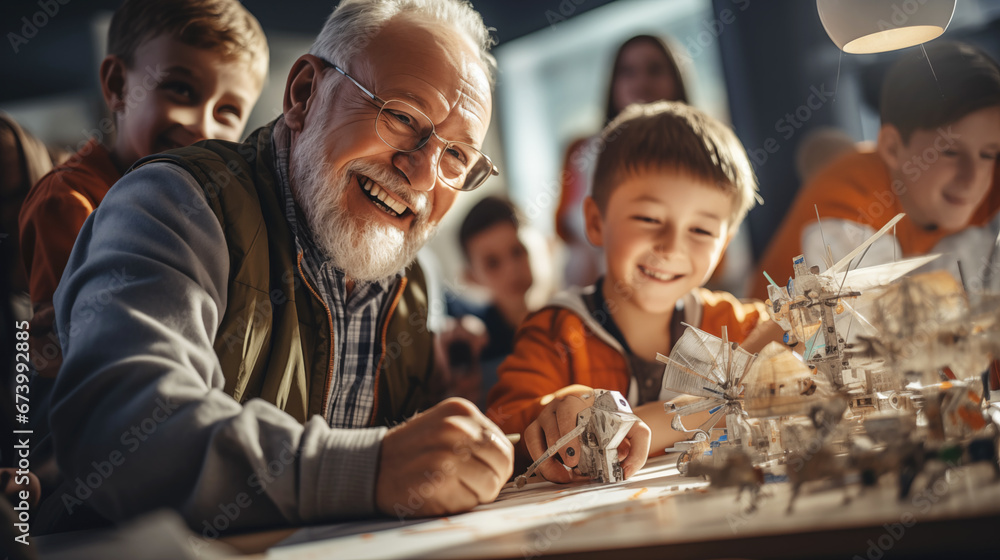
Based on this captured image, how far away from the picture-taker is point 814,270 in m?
0.82

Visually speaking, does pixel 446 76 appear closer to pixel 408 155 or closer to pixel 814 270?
pixel 408 155

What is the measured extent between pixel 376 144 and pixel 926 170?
4.97 ft

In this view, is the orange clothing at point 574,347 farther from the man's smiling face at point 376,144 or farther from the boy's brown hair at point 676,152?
the man's smiling face at point 376,144

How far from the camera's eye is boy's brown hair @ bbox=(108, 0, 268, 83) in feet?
5.24

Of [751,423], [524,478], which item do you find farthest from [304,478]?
[751,423]

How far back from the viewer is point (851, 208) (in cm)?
191

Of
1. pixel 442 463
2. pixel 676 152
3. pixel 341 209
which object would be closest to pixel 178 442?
pixel 442 463

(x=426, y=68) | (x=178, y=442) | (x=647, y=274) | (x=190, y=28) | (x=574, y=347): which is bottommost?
(x=574, y=347)

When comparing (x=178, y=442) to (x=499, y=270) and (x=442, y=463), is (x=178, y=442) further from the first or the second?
(x=499, y=270)

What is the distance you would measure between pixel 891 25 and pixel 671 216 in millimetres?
515

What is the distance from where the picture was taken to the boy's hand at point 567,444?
3.01 ft

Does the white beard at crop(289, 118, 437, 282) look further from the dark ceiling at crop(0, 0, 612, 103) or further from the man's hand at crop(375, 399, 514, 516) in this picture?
the dark ceiling at crop(0, 0, 612, 103)

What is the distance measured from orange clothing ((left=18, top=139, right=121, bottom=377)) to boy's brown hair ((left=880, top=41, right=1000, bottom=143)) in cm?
209

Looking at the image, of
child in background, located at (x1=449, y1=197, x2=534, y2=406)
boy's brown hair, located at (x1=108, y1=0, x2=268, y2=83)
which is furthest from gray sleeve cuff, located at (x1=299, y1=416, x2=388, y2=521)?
child in background, located at (x1=449, y1=197, x2=534, y2=406)
